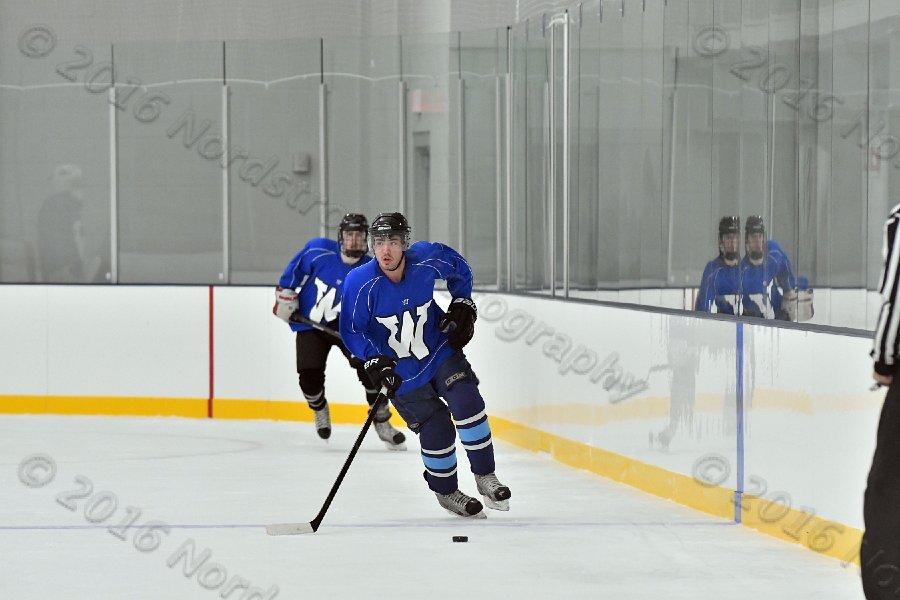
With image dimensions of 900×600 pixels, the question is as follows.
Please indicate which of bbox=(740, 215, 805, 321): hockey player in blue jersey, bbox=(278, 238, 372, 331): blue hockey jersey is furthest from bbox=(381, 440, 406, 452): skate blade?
bbox=(740, 215, 805, 321): hockey player in blue jersey

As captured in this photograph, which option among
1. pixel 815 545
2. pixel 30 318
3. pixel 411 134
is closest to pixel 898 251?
pixel 815 545

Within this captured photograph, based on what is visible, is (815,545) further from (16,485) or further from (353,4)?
(353,4)

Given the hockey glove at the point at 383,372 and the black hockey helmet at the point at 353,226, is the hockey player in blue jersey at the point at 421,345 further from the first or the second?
the black hockey helmet at the point at 353,226

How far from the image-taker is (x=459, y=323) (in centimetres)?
579

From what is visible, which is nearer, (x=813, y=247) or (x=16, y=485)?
(x=813, y=247)

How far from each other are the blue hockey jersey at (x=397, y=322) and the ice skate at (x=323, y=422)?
273cm

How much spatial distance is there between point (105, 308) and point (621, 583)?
20.8 ft

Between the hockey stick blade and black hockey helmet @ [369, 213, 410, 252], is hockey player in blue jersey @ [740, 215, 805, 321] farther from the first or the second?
the hockey stick blade

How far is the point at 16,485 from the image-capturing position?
22.6 feet

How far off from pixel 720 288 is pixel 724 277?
63 mm

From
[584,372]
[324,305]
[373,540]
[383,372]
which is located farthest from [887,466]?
[324,305]

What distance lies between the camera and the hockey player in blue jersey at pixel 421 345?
5777 millimetres

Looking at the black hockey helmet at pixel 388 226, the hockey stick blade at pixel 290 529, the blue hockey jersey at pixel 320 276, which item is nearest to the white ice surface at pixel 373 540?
the hockey stick blade at pixel 290 529

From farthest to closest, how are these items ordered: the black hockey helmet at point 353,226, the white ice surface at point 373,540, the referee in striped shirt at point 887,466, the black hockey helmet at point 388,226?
1. the black hockey helmet at point 353,226
2. the black hockey helmet at point 388,226
3. the white ice surface at point 373,540
4. the referee in striped shirt at point 887,466
